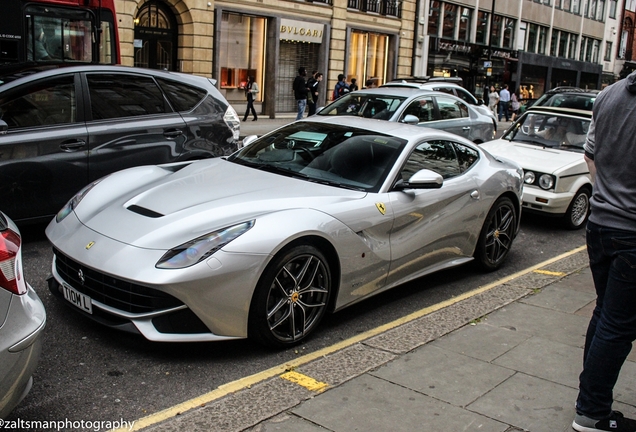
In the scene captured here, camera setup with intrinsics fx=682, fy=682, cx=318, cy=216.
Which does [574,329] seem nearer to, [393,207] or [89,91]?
[393,207]

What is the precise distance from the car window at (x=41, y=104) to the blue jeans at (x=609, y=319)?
509 cm

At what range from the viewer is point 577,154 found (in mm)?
9273

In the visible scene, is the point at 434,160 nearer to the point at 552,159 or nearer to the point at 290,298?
the point at 290,298

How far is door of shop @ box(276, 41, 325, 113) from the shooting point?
88.6 ft

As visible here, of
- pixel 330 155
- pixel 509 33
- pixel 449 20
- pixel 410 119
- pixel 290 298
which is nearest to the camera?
pixel 290 298

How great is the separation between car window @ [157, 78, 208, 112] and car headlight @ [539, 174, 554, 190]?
14.3ft

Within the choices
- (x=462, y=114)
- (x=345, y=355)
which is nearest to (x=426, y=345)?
(x=345, y=355)

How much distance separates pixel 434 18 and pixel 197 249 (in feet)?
112

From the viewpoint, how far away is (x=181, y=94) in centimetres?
769

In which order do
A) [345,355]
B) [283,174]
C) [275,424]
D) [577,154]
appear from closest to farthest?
[275,424]
[345,355]
[283,174]
[577,154]

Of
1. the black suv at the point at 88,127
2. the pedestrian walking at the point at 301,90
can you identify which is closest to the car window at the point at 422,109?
the black suv at the point at 88,127

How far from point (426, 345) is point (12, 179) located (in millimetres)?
4003

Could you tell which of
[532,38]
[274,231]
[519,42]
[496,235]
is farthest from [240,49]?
[532,38]

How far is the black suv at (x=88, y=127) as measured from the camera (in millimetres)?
6223
